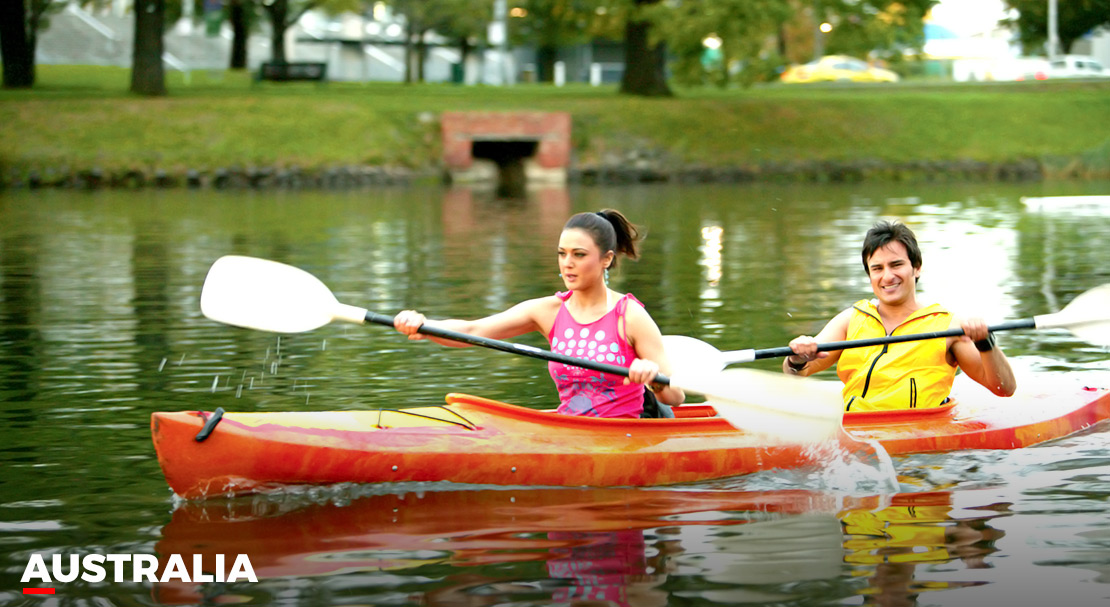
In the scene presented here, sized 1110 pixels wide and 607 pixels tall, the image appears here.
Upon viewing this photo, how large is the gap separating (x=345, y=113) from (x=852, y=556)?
2872cm

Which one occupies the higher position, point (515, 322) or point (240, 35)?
point (240, 35)

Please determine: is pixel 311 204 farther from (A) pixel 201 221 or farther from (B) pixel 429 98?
(B) pixel 429 98

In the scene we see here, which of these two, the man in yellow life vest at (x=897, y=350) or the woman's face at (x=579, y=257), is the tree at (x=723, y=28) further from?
the woman's face at (x=579, y=257)

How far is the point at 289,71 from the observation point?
39.2 metres

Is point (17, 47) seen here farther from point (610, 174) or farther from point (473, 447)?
point (473, 447)

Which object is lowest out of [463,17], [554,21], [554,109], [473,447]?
[473,447]

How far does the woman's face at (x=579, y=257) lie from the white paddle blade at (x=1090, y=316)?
8.56ft

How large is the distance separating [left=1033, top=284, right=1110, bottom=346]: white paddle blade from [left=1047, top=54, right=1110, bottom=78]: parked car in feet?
133

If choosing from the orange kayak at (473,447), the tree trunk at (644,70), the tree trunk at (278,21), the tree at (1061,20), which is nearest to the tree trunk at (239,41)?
the tree trunk at (278,21)

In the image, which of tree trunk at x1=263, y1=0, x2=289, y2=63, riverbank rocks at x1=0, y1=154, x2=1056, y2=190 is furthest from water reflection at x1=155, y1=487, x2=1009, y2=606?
tree trunk at x1=263, y1=0, x2=289, y2=63

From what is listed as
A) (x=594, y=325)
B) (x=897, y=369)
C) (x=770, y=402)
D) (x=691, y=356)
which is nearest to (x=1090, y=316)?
(x=897, y=369)

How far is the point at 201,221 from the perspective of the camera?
21031 millimetres

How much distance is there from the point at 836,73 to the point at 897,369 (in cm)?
4594

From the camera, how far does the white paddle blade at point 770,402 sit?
6.03 metres
